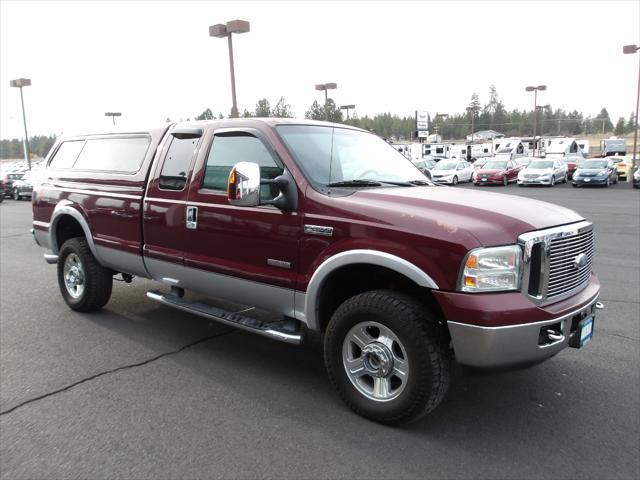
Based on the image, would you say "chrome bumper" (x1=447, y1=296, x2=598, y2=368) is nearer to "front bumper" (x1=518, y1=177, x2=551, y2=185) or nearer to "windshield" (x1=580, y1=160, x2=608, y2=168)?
"front bumper" (x1=518, y1=177, x2=551, y2=185)

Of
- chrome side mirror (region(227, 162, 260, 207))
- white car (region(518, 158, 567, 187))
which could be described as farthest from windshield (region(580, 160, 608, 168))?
chrome side mirror (region(227, 162, 260, 207))

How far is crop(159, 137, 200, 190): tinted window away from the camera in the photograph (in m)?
4.58

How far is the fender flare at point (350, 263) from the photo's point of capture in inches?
122

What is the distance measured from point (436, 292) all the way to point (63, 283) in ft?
15.2

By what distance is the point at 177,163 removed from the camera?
4.69 meters

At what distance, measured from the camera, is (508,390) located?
12.9 feet

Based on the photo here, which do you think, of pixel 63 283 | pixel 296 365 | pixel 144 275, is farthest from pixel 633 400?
pixel 63 283

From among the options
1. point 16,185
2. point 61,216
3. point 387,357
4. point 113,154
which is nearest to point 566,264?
point 387,357

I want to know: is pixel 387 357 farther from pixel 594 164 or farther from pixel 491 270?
pixel 594 164

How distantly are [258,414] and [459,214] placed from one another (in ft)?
6.03

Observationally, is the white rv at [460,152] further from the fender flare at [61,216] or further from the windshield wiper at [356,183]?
the windshield wiper at [356,183]

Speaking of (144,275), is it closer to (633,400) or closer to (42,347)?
(42,347)

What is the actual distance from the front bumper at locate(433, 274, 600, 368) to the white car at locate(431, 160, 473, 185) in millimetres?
28583

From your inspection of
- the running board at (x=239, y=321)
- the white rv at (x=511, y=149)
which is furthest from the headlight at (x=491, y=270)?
the white rv at (x=511, y=149)
